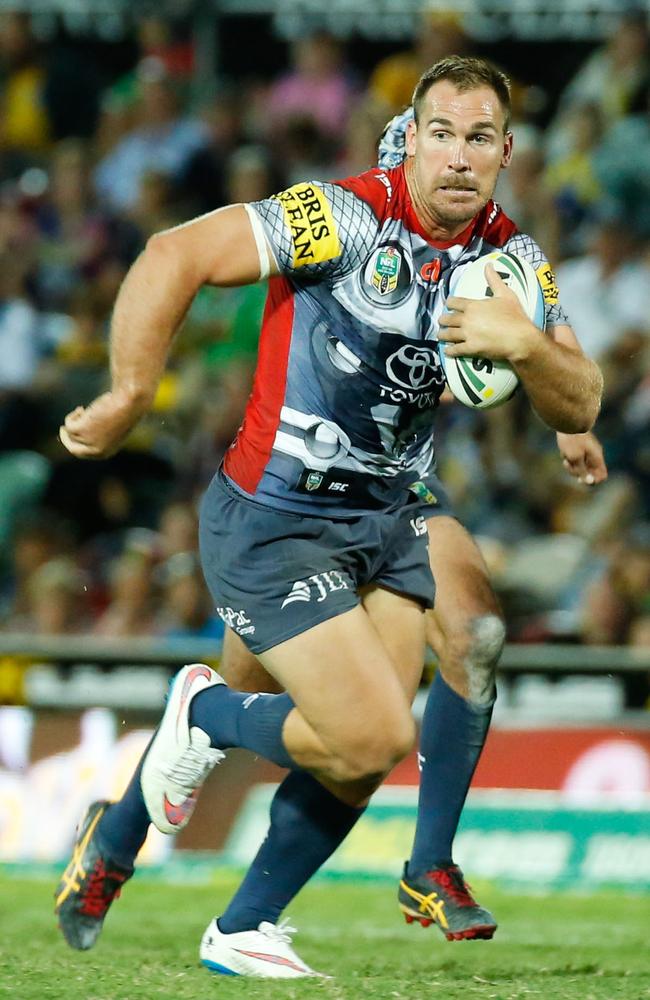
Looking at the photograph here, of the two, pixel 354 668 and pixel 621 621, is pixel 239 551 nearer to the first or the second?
pixel 354 668

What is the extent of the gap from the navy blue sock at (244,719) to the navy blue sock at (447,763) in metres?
0.67

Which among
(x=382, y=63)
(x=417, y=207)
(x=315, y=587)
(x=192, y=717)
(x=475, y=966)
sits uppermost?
(x=382, y=63)

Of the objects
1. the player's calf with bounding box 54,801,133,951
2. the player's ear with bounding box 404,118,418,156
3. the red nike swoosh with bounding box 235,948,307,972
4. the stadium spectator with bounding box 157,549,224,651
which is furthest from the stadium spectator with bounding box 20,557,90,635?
the player's ear with bounding box 404,118,418,156

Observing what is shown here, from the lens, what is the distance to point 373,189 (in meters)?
4.89

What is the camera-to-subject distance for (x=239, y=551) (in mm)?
5023

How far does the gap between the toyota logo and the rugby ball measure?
11 centimetres

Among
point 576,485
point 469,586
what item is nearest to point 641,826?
point 576,485

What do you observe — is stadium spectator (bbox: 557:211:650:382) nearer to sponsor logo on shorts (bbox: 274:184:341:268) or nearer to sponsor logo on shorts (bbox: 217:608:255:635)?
sponsor logo on shorts (bbox: 217:608:255:635)

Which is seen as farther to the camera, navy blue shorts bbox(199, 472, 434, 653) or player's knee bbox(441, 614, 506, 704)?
player's knee bbox(441, 614, 506, 704)

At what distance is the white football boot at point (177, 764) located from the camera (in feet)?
17.0

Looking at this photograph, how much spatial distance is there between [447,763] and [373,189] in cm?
184

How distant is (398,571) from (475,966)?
139 centimetres

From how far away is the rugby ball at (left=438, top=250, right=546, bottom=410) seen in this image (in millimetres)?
4695

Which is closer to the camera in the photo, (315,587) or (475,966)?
(315,587)
